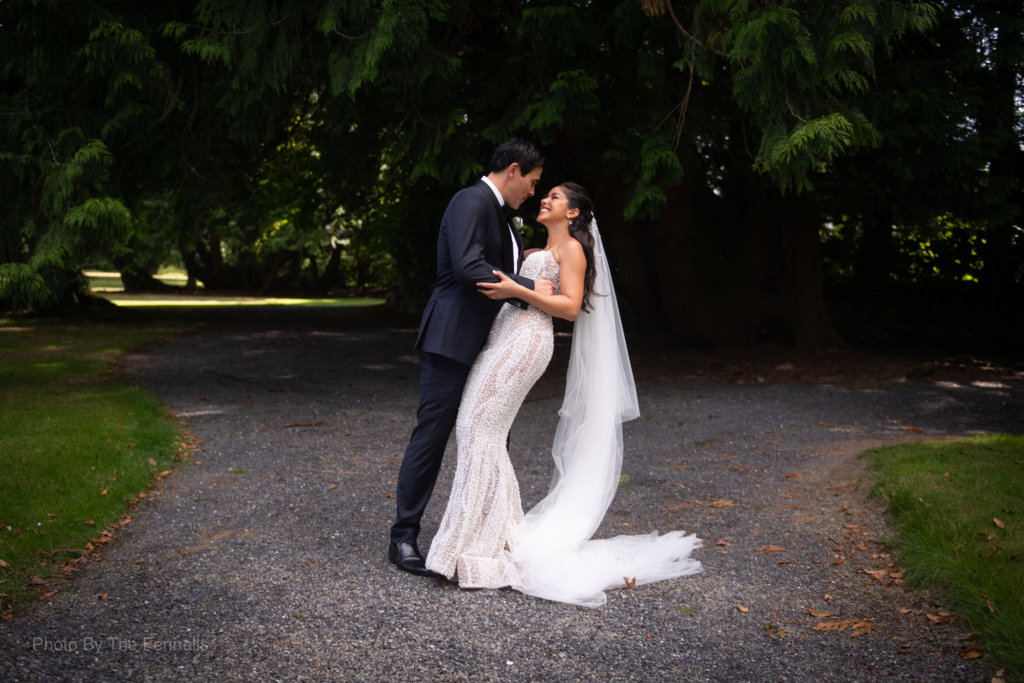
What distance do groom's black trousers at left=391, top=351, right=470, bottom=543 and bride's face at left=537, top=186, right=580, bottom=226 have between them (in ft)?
2.85

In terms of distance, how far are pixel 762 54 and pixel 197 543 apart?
5127mm

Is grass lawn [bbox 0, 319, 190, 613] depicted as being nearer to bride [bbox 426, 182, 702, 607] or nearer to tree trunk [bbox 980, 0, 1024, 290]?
bride [bbox 426, 182, 702, 607]

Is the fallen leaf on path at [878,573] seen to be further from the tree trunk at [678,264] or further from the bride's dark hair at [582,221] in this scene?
the tree trunk at [678,264]

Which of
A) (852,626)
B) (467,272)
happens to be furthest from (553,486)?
(852,626)

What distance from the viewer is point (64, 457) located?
18.8 ft

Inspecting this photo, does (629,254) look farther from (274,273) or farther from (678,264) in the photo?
(274,273)

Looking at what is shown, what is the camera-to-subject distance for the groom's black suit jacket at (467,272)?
143 inches

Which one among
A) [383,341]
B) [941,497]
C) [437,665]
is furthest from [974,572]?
[383,341]

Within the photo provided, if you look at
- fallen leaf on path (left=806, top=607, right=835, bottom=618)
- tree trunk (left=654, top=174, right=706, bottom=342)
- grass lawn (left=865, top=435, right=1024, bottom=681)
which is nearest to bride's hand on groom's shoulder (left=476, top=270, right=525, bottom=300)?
fallen leaf on path (left=806, top=607, right=835, bottom=618)

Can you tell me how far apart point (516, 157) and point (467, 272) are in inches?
25.5

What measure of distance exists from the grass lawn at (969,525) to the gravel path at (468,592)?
0.13 meters

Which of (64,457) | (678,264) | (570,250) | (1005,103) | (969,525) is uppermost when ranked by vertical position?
(1005,103)

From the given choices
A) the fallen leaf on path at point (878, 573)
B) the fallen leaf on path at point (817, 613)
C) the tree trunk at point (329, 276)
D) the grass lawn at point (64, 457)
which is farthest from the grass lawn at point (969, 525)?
the tree trunk at point (329, 276)

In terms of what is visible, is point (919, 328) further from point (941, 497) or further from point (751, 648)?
point (751, 648)
